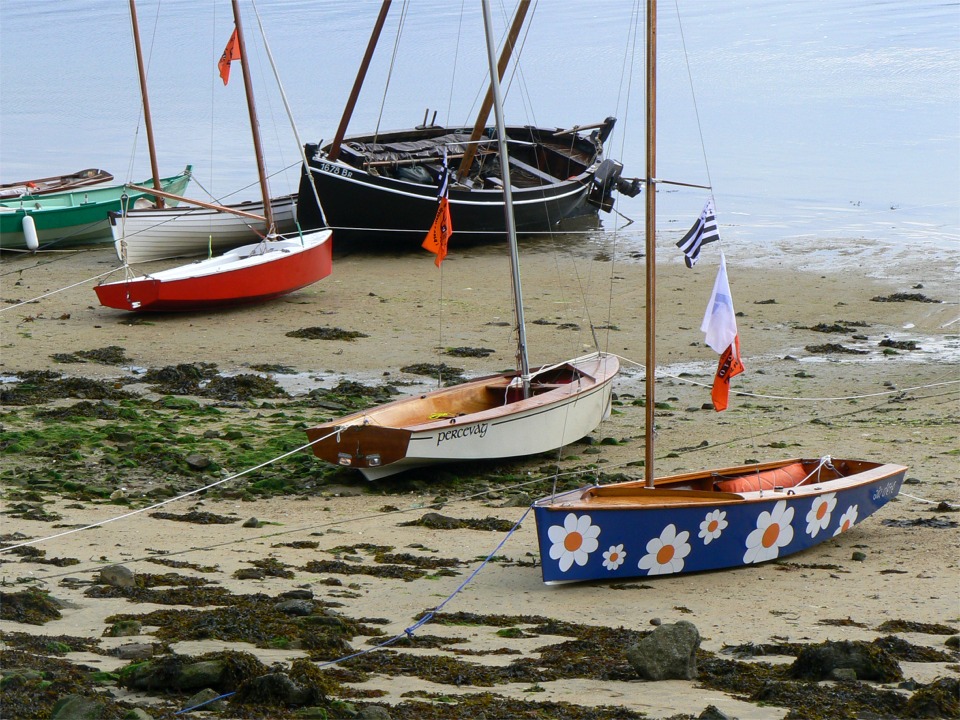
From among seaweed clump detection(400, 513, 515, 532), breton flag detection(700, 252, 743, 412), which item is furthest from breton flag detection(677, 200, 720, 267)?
seaweed clump detection(400, 513, 515, 532)

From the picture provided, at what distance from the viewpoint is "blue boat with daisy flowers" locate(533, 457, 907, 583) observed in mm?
10055

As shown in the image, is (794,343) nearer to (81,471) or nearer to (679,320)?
(679,320)

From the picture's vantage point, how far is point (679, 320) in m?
21.1

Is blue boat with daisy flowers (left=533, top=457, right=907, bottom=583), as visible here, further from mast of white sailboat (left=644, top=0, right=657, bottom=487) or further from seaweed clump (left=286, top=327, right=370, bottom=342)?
seaweed clump (left=286, top=327, right=370, bottom=342)

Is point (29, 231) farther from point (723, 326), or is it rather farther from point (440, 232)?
point (723, 326)

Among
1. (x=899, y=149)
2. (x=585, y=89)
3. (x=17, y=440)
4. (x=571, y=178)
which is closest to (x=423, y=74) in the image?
(x=585, y=89)

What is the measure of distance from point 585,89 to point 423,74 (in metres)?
10.6

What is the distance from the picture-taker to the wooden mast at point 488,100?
2147cm

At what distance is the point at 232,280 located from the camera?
69.7ft

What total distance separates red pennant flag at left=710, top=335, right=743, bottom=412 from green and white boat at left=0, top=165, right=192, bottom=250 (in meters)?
18.4

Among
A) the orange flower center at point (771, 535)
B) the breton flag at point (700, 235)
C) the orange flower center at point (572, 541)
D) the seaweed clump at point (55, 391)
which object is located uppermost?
the breton flag at point (700, 235)

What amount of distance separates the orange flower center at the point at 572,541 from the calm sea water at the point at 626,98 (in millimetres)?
11795

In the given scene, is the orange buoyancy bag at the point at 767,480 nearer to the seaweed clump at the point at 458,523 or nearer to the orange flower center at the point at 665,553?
the orange flower center at the point at 665,553

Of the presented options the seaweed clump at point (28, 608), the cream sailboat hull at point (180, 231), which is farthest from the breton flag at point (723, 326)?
the cream sailboat hull at point (180, 231)
